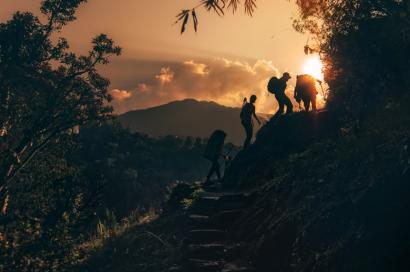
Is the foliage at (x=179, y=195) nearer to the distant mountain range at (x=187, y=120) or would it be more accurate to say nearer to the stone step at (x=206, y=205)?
the stone step at (x=206, y=205)

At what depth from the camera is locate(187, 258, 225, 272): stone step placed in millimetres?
10172

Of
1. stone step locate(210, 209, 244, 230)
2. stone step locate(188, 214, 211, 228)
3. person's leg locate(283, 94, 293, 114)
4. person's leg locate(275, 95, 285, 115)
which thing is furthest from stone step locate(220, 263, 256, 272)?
person's leg locate(275, 95, 285, 115)

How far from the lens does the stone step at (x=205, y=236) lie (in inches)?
469

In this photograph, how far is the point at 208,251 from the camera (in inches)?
434

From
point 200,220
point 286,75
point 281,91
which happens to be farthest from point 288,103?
point 200,220

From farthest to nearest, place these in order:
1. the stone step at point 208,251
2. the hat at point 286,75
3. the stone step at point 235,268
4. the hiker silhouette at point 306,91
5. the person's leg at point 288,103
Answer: the hat at point 286,75
the person's leg at point 288,103
the hiker silhouette at point 306,91
the stone step at point 208,251
the stone step at point 235,268

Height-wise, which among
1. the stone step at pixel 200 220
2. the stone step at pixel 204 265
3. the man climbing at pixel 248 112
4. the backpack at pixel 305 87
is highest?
the backpack at pixel 305 87

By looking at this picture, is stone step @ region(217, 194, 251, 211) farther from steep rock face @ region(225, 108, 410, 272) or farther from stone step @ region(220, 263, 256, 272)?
stone step @ region(220, 263, 256, 272)

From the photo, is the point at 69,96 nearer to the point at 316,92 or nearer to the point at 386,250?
the point at 316,92

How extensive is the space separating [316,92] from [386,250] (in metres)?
12.9

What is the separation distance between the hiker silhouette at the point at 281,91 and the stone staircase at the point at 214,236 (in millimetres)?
6089

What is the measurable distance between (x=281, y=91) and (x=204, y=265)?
33.8ft

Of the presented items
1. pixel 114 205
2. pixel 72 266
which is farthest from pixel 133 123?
pixel 72 266

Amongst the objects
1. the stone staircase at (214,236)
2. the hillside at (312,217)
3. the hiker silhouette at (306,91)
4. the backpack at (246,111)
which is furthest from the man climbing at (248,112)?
the stone staircase at (214,236)
